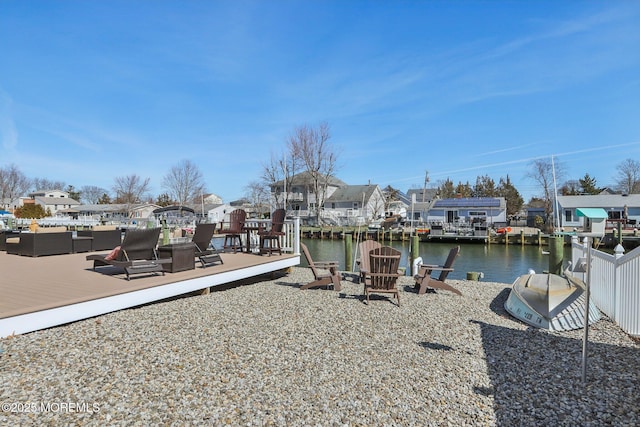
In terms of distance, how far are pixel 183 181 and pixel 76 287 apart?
2383 inches

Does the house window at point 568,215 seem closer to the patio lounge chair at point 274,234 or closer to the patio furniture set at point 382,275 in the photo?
the patio furniture set at point 382,275

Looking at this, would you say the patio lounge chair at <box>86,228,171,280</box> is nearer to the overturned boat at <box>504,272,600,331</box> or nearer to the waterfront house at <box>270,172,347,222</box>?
the overturned boat at <box>504,272,600,331</box>

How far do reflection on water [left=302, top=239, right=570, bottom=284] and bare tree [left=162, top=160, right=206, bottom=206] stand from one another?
4110cm

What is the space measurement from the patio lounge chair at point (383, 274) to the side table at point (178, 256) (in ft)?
12.3

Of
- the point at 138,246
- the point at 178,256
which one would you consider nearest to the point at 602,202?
the point at 178,256

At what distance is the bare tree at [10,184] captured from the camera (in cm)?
5988

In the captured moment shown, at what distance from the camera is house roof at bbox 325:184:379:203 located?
55.1 m

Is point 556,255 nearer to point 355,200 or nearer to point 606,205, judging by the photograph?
point 606,205

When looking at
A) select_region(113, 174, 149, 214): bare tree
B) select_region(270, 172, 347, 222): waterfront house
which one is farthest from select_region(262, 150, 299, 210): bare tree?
select_region(113, 174, 149, 214): bare tree

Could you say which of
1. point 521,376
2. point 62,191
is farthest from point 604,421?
point 62,191

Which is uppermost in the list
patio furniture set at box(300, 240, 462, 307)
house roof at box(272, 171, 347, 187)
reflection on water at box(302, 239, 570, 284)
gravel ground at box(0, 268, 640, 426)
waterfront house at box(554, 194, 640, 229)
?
house roof at box(272, 171, 347, 187)

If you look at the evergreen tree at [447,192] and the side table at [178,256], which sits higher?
the evergreen tree at [447,192]

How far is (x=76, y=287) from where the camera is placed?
19.7 feet

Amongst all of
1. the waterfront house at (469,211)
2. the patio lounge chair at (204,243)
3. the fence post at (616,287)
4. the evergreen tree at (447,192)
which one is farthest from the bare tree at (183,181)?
the fence post at (616,287)
